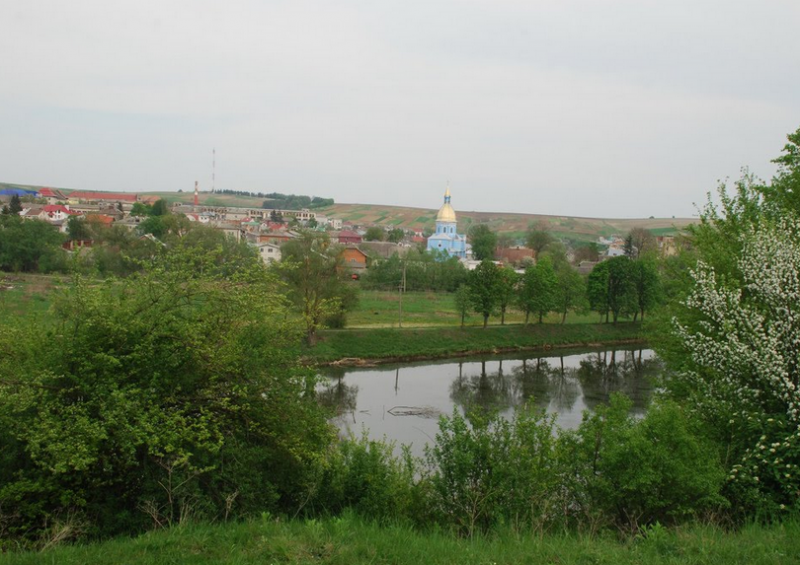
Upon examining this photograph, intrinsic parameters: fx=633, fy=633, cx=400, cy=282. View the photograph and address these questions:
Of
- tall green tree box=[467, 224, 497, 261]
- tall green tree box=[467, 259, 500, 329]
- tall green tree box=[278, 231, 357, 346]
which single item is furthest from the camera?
tall green tree box=[467, 224, 497, 261]

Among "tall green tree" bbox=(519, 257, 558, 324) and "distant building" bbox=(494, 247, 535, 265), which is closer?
"tall green tree" bbox=(519, 257, 558, 324)

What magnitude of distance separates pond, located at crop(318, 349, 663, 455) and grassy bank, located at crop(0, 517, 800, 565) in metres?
7.64

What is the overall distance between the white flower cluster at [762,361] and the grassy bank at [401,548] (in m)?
0.92

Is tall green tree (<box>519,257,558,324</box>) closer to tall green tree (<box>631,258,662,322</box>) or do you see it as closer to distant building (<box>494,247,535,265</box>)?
tall green tree (<box>631,258,662,322</box>)

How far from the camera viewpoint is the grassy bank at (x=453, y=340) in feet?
83.6

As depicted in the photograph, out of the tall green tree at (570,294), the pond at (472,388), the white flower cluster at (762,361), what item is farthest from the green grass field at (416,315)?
the white flower cluster at (762,361)

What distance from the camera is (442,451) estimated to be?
7.06 m

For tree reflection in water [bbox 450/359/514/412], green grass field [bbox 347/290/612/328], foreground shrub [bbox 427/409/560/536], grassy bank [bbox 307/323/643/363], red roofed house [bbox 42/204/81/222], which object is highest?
red roofed house [bbox 42/204/81/222]

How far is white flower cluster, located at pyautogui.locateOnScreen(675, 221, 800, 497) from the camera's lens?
238 inches

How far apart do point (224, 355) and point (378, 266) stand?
3847 centimetres

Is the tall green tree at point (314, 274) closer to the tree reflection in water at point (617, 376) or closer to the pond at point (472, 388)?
the pond at point (472, 388)

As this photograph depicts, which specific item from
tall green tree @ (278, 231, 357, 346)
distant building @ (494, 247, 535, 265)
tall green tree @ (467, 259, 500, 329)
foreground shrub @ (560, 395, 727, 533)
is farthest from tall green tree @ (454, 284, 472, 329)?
distant building @ (494, 247, 535, 265)

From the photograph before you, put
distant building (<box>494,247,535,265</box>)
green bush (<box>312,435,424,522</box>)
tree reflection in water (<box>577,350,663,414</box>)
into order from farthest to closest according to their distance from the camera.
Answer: distant building (<box>494,247,535,265</box>) < tree reflection in water (<box>577,350,663,414</box>) < green bush (<box>312,435,424,522</box>)

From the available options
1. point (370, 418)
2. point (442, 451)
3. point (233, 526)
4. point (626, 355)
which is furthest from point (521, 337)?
point (233, 526)
